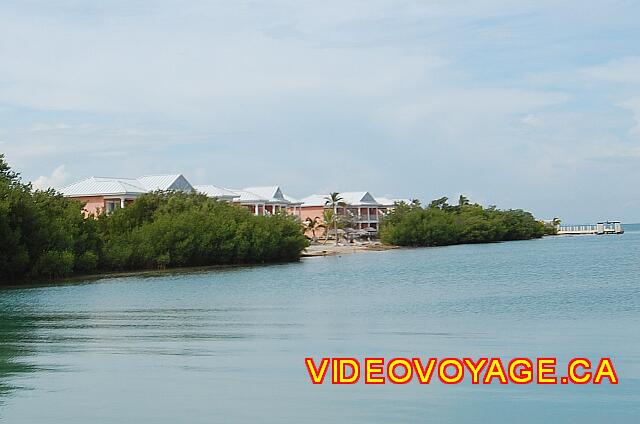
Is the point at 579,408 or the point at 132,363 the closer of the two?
the point at 579,408

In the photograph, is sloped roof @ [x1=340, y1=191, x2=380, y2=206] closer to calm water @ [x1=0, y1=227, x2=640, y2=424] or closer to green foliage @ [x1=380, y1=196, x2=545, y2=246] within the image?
green foliage @ [x1=380, y1=196, x2=545, y2=246]

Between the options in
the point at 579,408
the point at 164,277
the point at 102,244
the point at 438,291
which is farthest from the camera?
the point at 102,244

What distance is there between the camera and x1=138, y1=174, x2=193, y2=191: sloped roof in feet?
224

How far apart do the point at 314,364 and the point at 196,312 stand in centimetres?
1005

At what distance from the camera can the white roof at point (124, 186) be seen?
214 ft

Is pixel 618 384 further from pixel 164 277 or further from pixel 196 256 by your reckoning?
pixel 196 256

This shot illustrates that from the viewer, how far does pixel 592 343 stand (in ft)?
50.9

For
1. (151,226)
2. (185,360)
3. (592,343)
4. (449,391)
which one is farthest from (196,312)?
(151,226)

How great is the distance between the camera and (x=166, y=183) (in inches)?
2709

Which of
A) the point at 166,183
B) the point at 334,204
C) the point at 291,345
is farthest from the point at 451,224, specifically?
the point at 291,345

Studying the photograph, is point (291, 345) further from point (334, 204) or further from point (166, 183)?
point (334, 204)

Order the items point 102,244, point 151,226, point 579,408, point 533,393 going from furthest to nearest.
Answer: point 151,226 < point 102,244 < point 533,393 < point 579,408

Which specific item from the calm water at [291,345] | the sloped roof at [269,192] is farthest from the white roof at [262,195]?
the calm water at [291,345]

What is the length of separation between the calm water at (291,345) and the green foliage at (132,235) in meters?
5.01
